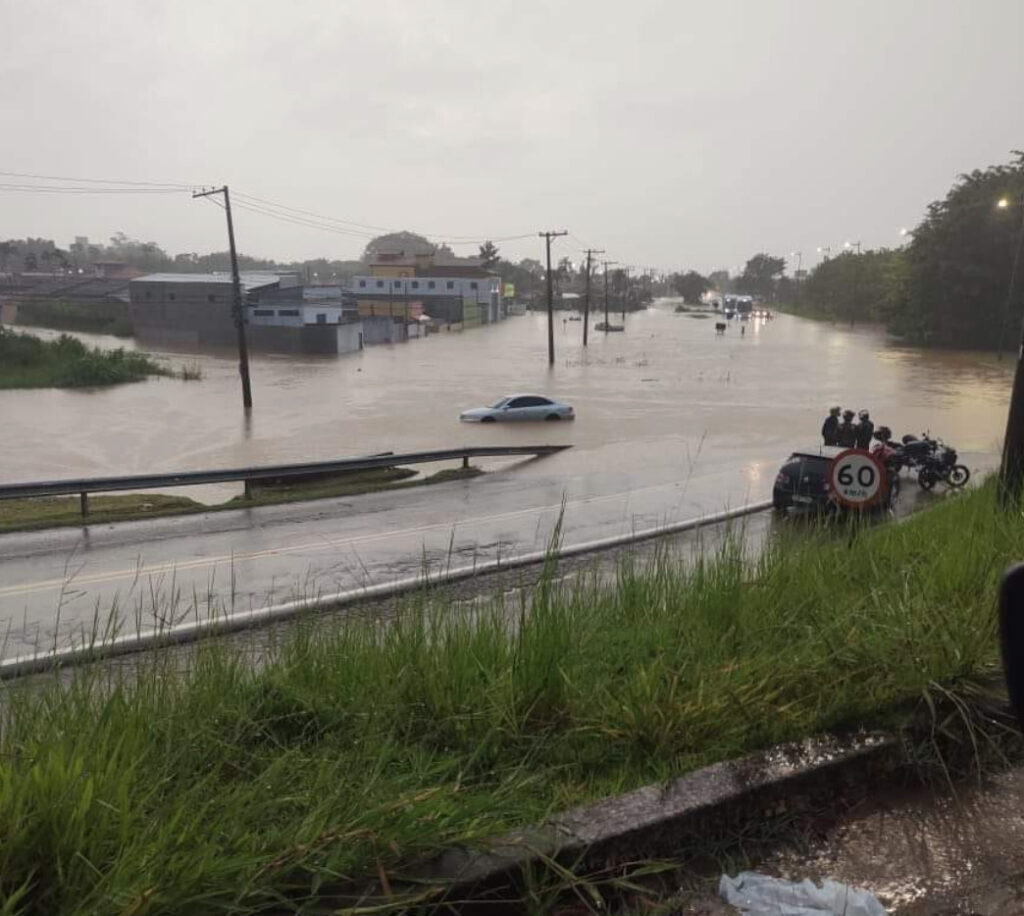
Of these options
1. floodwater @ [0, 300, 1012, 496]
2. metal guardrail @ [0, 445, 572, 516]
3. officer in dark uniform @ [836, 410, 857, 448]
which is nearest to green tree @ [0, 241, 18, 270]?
floodwater @ [0, 300, 1012, 496]

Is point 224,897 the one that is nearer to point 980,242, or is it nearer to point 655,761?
point 655,761

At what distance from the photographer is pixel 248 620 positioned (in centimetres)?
708

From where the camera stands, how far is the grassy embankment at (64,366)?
1911 inches

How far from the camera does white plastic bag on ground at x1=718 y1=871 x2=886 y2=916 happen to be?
254cm

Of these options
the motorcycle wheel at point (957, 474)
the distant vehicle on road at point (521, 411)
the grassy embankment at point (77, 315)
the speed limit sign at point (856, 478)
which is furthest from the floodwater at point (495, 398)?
the grassy embankment at point (77, 315)

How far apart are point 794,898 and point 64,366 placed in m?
55.0

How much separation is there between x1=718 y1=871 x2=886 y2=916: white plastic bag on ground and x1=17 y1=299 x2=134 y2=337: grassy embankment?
92.3 metres

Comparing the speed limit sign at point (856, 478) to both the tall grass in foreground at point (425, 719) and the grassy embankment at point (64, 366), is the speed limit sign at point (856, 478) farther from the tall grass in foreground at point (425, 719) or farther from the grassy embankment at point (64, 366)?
the grassy embankment at point (64, 366)

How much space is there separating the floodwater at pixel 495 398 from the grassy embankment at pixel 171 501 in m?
4.96

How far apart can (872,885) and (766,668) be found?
1053 mm

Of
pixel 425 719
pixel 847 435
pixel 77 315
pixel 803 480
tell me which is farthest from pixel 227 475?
pixel 77 315

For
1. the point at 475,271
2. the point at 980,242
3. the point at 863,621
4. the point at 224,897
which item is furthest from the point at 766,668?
the point at 475,271

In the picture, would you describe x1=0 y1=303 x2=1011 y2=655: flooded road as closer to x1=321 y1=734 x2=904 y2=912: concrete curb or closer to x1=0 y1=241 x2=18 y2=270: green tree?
x1=321 y1=734 x2=904 y2=912: concrete curb

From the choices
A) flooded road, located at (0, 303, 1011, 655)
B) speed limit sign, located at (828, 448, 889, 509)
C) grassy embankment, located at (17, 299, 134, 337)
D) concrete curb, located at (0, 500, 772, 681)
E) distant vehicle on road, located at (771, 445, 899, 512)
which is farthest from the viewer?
grassy embankment, located at (17, 299, 134, 337)
